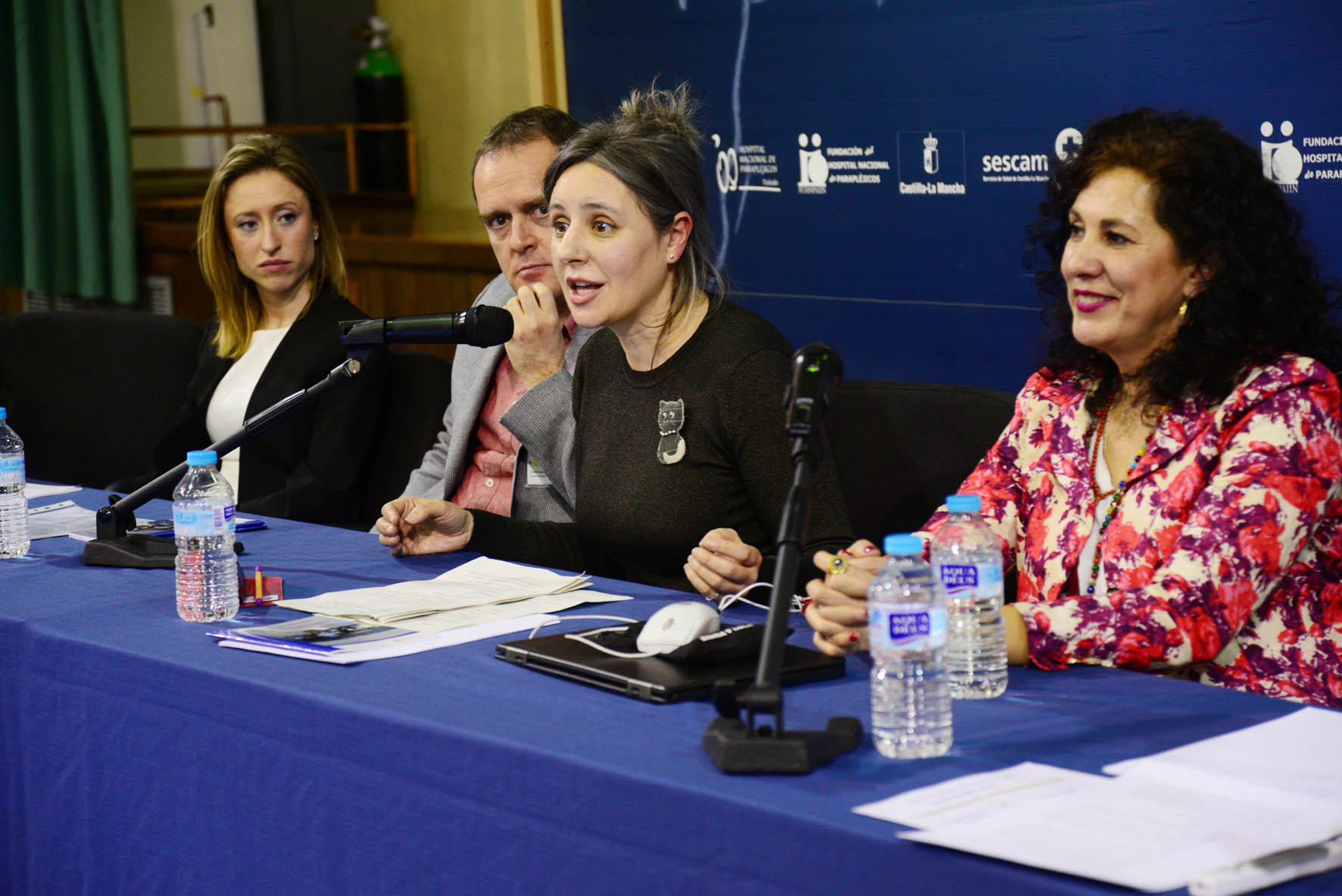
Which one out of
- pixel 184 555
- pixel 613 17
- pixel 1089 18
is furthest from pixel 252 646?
pixel 613 17

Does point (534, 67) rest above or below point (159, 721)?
above

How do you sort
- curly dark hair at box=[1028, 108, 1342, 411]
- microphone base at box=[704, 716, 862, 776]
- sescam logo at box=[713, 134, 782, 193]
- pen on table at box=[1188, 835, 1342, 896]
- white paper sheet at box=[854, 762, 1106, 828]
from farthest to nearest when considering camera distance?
sescam logo at box=[713, 134, 782, 193] < curly dark hair at box=[1028, 108, 1342, 411] < microphone base at box=[704, 716, 862, 776] < white paper sheet at box=[854, 762, 1106, 828] < pen on table at box=[1188, 835, 1342, 896]

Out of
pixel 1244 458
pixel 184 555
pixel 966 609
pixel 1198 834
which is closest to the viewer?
pixel 1198 834

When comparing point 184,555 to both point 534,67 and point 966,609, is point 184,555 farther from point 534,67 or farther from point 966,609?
point 534,67

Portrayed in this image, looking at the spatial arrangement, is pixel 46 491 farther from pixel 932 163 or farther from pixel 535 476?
pixel 932 163

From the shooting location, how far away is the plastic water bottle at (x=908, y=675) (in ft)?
3.90

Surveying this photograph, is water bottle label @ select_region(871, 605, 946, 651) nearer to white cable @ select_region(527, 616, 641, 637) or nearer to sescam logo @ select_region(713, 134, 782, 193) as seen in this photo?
white cable @ select_region(527, 616, 641, 637)

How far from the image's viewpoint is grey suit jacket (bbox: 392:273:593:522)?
234cm

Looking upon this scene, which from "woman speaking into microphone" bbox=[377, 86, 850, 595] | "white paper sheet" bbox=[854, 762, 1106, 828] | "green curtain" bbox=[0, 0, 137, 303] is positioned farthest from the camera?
"green curtain" bbox=[0, 0, 137, 303]

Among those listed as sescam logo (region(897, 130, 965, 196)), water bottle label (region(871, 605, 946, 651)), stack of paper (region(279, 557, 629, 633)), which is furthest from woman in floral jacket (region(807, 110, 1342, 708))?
sescam logo (region(897, 130, 965, 196))

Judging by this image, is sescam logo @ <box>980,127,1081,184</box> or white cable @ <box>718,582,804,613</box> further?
sescam logo @ <box>980,127,1081,184</box>

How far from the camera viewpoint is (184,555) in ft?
5.76

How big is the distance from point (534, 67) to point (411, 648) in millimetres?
2701

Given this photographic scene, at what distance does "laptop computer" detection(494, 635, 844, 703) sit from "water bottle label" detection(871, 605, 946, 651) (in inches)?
6.3
